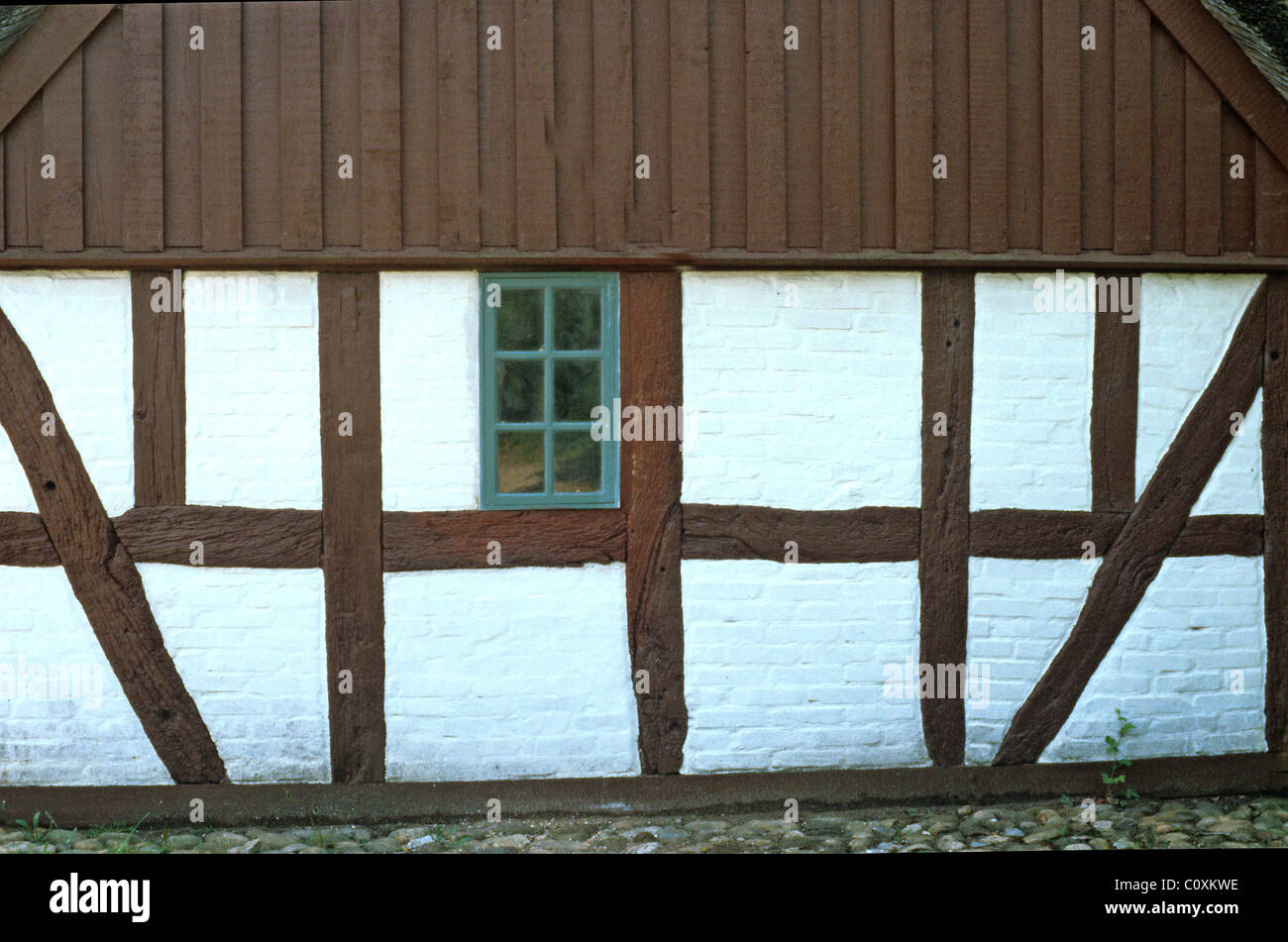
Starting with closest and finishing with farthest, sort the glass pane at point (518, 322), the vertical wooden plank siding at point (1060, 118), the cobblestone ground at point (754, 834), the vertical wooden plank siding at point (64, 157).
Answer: the cobblestone ground at point (754, 834), the vertical wooden plank siding at point (64, 157), the glass pane at point (518, 322), the vertical wooden plank siding at point (1060, 118)

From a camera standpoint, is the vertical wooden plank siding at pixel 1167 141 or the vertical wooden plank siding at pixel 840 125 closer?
the vertical wooden plank siding at pixel 840 125

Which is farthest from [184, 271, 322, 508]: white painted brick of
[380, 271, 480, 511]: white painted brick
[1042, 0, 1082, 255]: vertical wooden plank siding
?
[1042, 0, 1082, 255]: vertical wooden plank siding

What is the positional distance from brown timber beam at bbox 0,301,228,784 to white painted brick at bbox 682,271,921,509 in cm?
264

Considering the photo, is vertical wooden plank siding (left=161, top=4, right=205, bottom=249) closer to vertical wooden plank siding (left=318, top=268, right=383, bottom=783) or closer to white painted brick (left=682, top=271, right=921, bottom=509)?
vertical wooden plank siding (left=318, top=268, right=383, bottom=783)

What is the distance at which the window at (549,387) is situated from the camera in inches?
231

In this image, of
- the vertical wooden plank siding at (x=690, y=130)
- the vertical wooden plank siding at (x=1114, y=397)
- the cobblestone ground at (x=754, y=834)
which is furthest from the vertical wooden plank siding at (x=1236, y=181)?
the cobblestone ground at (x=754, y=834)

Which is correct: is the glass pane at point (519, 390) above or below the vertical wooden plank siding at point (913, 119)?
below

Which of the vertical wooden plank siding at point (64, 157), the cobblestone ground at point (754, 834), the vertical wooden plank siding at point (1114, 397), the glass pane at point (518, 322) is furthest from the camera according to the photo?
the vertical wooden plank siding at point (1114, 397)

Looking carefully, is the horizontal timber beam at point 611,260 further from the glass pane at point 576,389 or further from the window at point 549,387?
the glass pane at point 576,389

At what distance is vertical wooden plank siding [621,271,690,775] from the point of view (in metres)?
5.89

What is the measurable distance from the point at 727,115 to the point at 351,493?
2560 millimetres

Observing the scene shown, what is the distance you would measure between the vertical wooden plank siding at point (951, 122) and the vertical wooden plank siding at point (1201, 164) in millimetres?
1113

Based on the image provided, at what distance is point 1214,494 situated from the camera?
618 centimetres

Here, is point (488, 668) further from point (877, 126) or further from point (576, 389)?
point (877, 126)
